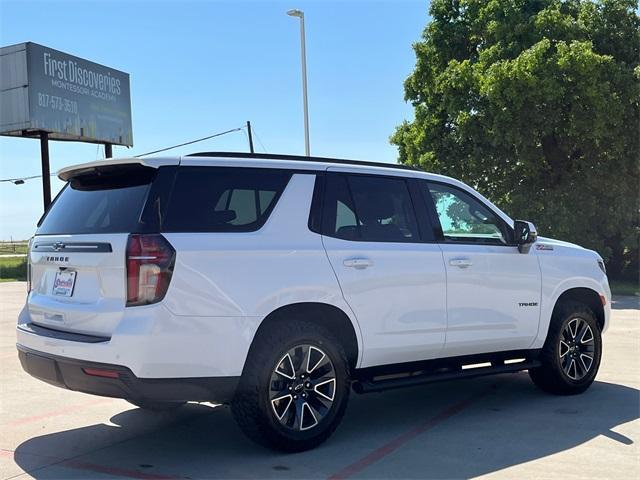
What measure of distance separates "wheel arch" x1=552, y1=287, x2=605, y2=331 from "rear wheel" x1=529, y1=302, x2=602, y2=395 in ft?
0.28

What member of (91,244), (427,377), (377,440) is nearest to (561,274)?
(427,377)

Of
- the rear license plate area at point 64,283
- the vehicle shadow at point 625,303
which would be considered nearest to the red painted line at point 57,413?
the rear license plate area at point 64,283

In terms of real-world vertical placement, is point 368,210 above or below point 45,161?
below

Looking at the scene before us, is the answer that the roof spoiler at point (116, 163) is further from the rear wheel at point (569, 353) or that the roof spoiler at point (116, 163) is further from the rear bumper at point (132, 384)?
the rear wheel at point (569, 353)

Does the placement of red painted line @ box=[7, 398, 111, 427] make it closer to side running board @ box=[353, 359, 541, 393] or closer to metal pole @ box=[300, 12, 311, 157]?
side running board @ box=[353, 359, 541, 393]

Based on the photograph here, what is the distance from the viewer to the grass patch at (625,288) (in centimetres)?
1691

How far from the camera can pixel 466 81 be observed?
18.3m

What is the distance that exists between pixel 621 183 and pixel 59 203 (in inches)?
610

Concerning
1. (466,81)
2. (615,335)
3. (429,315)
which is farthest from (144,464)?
(466,81)

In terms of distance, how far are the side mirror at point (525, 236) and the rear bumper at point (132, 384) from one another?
114 inches

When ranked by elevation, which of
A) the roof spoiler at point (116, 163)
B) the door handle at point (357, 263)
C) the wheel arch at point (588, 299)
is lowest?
the wheel arch at point (588, 299)

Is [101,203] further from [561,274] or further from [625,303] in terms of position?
[625,303]

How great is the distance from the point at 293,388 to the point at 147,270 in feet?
4.18

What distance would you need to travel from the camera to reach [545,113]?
17344 millimetres
